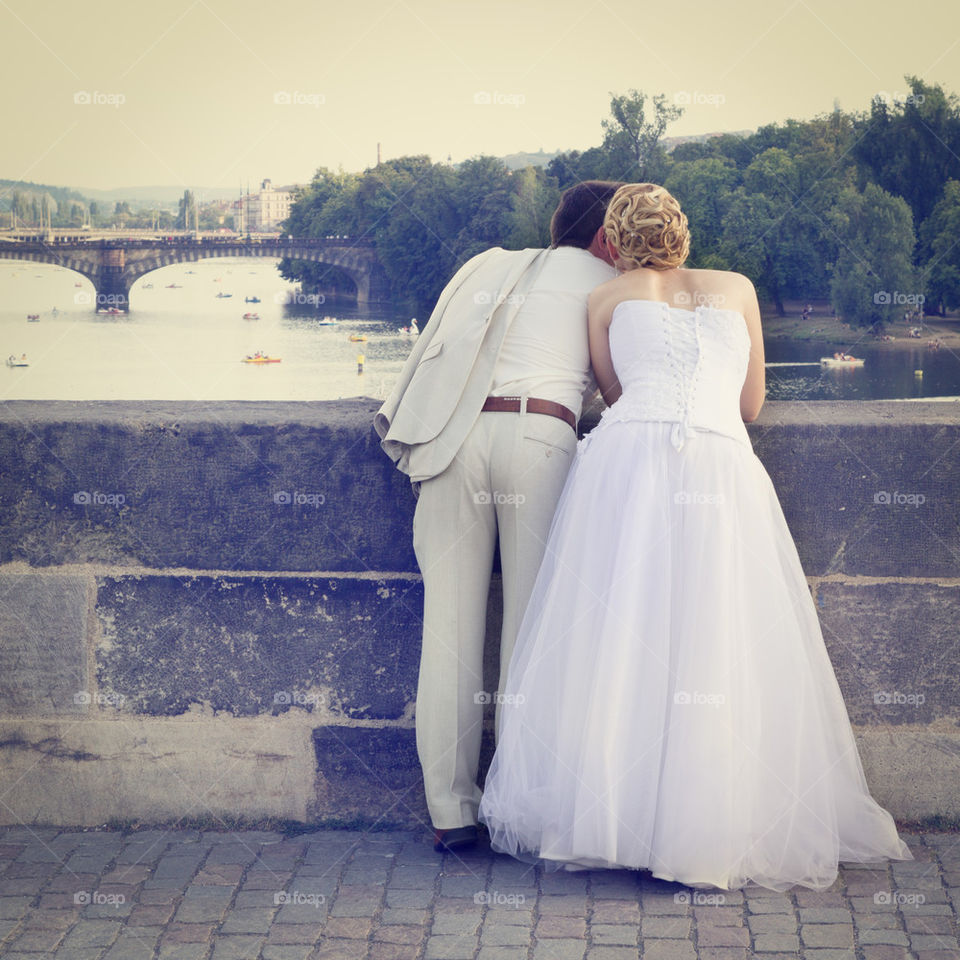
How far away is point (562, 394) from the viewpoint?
2.65 m

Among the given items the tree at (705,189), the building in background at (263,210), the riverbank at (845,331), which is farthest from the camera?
the building in background at (263,210)

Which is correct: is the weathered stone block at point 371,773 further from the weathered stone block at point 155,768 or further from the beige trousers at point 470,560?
the beige trousers at point 470,560

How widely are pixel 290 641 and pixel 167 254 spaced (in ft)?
176

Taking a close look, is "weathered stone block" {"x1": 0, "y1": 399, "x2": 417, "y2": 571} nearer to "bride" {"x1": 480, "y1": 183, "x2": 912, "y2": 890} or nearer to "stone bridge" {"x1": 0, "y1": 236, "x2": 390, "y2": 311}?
"bride" {"x1": 480, "y1": 183, "x2": 912, "y2": 890}

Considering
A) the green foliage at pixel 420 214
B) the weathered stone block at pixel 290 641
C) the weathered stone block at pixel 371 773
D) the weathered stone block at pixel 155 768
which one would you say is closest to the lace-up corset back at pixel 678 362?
the weathered stone block at pixel 290 641

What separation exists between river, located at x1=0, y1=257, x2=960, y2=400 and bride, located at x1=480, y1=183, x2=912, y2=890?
103 feet

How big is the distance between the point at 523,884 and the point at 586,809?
23 centimetres

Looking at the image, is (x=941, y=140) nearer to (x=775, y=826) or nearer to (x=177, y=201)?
(x=177, y=201)

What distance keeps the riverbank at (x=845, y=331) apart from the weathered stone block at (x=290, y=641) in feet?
159

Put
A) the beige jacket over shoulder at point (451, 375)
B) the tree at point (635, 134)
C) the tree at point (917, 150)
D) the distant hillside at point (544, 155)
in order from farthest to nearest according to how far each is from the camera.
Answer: the distant hillside at point (544, 155) → the tree at point (917, 150) → the tree at point (635, 134) → the beige jacket over shoulder at point (451, 375)

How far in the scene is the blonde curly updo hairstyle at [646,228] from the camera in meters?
2.60

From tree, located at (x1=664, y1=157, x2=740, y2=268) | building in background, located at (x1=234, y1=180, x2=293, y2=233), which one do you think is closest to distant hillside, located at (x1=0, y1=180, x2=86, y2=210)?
building in background, located at (x1=234, y1=180, x2=293, y2=233)

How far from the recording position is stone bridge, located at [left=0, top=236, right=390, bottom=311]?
51.9 meters

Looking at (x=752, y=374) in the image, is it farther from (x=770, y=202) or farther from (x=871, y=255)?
(x=770, y=202)
